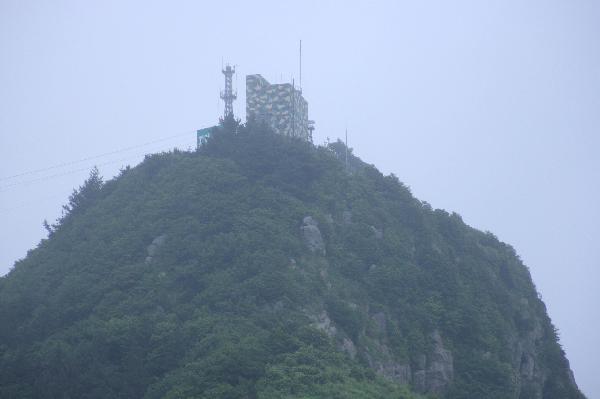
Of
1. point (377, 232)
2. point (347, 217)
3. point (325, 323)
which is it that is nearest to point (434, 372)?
point (325, 323)

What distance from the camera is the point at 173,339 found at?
1231 inches

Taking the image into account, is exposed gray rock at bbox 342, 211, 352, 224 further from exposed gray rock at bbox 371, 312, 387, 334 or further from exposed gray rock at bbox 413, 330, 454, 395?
exposed gray rock at bbox 413, 330, 454, 395

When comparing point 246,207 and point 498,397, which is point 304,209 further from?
point 498,397

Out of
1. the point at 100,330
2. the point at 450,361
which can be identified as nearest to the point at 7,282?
the point at 100,330

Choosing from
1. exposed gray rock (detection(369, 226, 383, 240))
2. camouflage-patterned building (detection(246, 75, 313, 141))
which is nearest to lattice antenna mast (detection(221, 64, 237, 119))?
camouflage-patterned building (detection(246, 75, 313, 141))

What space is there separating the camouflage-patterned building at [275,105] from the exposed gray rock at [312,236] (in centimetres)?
1639

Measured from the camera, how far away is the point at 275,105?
185 feet

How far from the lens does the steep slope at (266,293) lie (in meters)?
29.6

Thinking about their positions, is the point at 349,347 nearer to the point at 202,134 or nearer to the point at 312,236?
the point at 312,236

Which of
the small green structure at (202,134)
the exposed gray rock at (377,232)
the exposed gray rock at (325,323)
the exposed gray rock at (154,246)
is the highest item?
the small green structure at (202,134)

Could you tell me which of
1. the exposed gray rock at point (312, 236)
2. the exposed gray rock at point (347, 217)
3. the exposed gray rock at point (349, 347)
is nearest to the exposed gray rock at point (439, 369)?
the exposed gray rock at point (349, 347)

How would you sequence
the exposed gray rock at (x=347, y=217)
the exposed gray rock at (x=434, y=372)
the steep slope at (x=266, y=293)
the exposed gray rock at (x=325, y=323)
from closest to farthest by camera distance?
the steep slope at (x=266, y=293) < the exposed gray rock at (x=325, y=323) < the exposed gray rock at (x=434, y=372) < the exposed gray rock at (x=347, y=217)

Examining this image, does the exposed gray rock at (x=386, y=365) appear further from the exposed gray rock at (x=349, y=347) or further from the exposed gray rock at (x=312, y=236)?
the exposed gray rock at (x=312, y=236)

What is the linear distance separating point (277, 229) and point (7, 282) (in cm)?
1446
